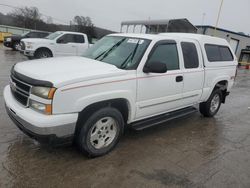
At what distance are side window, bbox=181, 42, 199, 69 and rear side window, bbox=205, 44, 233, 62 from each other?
0.56 metres

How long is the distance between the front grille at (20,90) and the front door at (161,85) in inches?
65.2

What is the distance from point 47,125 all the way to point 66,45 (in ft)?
34.5

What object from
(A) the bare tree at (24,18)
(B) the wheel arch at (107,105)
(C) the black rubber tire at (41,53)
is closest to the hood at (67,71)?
(B) the wheel arch at (107,105)

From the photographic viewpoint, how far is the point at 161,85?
158 inches

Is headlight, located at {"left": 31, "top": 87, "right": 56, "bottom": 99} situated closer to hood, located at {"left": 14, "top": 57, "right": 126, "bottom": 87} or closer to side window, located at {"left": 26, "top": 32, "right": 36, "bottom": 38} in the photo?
hood, located at {"left": 14, "top": 57, "right": 126, "bottom": 87}

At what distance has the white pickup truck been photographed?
2895mm

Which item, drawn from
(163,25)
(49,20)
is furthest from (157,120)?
(49,20)

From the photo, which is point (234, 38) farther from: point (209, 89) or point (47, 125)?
point (47, 125)

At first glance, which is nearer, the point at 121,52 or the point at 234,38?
the point at 121,52

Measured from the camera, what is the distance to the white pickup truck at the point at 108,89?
9.50ft

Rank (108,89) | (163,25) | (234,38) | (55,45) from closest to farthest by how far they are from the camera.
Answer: (108,89), (55,45), (163,25), (234,38)

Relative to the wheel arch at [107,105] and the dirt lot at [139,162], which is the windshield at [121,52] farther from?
the dirt lot at [139,162]

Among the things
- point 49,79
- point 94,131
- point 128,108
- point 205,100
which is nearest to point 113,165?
point 94,131

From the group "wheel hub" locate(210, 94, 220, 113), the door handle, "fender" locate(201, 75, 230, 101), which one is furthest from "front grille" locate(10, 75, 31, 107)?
"wheel hub" locate(210, 94, 220, 113)
